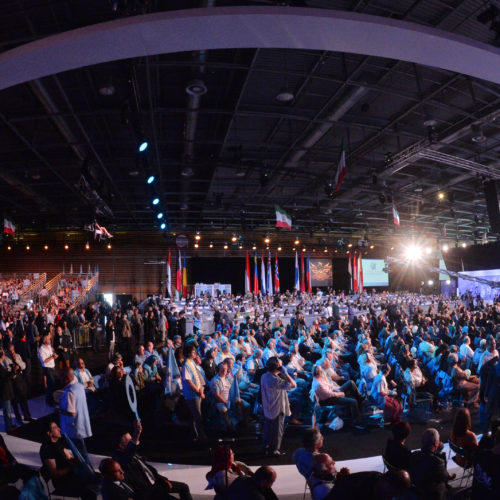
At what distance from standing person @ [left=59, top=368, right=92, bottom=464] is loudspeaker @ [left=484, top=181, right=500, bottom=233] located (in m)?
10.6

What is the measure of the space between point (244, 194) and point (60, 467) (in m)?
15.0

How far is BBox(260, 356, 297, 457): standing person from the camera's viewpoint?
5.57 meters

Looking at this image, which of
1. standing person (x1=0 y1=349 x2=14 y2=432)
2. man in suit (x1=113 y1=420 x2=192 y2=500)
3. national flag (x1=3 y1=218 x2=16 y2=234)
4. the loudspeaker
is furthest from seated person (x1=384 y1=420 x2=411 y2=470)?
national flag (x1=3 y1=218 x2=16 y2=234)

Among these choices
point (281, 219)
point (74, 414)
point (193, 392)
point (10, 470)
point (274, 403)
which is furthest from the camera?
point (281, 219)

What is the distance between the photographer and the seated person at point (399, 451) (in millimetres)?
3814

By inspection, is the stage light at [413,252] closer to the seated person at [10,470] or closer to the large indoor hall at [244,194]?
the large indoor hall at [244,194]

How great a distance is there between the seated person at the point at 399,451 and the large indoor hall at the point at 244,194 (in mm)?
19

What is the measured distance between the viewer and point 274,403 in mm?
5559

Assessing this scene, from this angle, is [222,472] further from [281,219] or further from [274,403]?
[281,219]

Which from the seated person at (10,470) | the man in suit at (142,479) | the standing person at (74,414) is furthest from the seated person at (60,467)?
the standing person at (74,414)

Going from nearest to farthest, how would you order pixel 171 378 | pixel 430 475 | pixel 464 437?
1. pixel 430 475
2. pixel 464 437
3. pixel 171 378

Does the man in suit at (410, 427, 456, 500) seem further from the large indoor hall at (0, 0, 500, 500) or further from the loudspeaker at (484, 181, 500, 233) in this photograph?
the loudspeaker at (484, 181, 500, 233)

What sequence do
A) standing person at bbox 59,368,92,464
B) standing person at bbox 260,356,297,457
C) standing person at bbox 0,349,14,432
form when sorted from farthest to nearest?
standing person at bbox 0,349,14,432
standing person at bbox 260,356,297,457
standing person at bbox 59,368,92,464

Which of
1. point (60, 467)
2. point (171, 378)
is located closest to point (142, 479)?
point (60, 467)
